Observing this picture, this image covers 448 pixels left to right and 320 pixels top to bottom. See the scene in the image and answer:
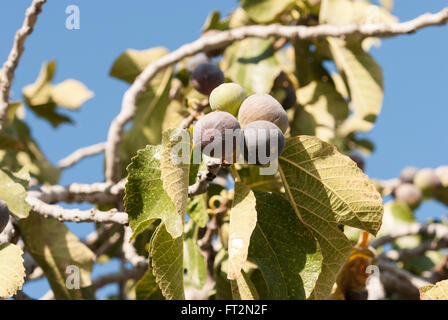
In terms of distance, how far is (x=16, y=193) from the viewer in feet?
5.26

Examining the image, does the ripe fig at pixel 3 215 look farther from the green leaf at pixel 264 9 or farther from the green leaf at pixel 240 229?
the green leaf at pixel 264 9

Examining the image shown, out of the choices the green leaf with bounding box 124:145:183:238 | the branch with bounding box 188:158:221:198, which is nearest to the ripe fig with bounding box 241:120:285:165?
the branch with bounding box 188:158:221:198

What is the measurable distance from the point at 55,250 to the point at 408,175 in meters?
2.40

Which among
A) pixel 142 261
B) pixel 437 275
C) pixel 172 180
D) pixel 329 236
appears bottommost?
pixel 437 275

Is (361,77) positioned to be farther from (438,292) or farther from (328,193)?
(438,292)

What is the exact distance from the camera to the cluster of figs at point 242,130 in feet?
3.89

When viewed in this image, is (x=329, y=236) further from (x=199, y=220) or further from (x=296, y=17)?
(x=296, y=17)

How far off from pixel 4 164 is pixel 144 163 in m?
1.35

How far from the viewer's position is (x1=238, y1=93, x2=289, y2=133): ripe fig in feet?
4.08

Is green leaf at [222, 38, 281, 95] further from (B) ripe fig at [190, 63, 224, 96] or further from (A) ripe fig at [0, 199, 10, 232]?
(A) ripe fig at [0, 199, 10, 232]

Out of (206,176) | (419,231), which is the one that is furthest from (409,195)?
(206,176)

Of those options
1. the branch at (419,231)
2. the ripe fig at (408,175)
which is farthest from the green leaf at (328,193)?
the ripe fig at (408,175)

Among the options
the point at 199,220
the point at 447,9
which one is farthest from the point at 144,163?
the point at 447,9

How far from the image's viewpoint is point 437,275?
7.70ft
